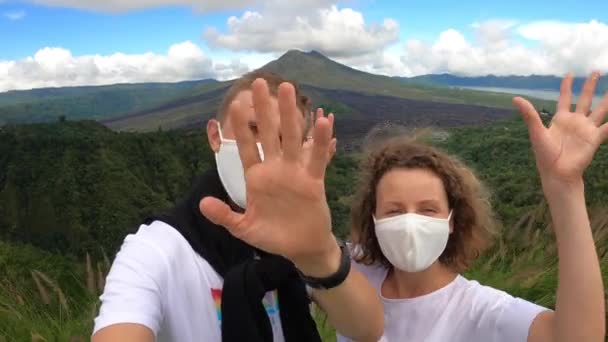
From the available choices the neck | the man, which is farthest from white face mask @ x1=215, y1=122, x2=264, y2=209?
the neck

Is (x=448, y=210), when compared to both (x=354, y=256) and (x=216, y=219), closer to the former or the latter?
(x=354, y=256)

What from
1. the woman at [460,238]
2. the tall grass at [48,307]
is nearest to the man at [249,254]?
the woman at [460,238]

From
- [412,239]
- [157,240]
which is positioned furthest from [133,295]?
[412,239]

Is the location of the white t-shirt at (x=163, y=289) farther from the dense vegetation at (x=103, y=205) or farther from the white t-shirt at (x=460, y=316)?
the white t-shirt at (x=460, y=316)

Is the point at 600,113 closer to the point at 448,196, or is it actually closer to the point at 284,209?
the point at 448,196

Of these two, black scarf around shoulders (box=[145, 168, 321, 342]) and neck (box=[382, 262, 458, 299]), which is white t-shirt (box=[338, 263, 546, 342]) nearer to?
neck (box=[382, 262, 458, 299])
